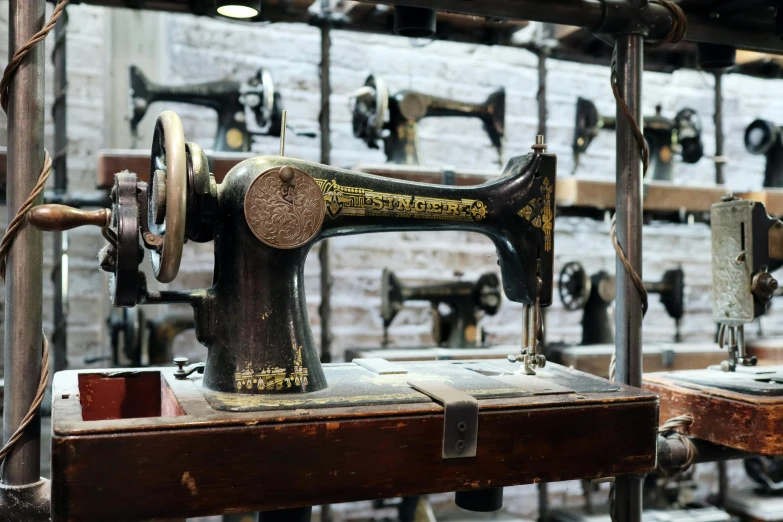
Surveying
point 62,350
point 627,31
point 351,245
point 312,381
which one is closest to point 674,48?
point 627,31

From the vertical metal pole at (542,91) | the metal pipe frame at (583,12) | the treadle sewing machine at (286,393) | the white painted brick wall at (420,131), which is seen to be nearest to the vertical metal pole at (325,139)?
the white painted brick wall at (420,131)

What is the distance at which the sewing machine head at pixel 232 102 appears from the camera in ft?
7.41

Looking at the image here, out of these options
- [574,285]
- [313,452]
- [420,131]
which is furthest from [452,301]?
[313,452]

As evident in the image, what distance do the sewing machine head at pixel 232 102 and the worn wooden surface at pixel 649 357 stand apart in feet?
3.98

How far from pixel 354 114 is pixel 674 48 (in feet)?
3.46

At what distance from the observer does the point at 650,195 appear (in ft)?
8.25

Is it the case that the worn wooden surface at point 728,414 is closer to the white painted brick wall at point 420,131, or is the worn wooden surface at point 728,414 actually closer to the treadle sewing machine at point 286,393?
the treadle sewing machine at point 286,393

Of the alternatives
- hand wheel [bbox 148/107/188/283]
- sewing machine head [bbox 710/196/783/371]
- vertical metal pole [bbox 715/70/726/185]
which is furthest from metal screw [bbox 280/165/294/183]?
vertical metal pole [bbox 715/70/726/185]

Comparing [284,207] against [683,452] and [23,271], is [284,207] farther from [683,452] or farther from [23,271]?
[683,452]

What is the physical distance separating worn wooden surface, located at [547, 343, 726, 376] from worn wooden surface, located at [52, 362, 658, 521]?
1291 mm

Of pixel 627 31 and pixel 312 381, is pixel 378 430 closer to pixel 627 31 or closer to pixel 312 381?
pixel 312 381

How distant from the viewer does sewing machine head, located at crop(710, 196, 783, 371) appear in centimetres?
167

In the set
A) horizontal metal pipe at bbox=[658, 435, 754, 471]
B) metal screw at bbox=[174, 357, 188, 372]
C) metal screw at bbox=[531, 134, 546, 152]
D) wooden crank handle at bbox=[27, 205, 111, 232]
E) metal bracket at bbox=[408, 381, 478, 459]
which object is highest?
metal screw at bbox=[531, 134, 546, 152]

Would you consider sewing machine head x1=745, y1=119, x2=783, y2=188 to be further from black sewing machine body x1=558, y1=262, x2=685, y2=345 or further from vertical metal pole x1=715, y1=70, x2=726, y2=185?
black sewing machine body x1=558, y1=262, x2=685, y2=345
